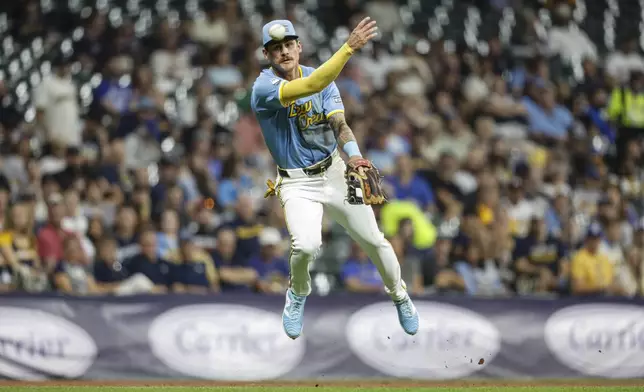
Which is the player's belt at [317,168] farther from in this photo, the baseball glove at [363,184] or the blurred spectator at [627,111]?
the blurred spectator at [627,111]

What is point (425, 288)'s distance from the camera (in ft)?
43.8

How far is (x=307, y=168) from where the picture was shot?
9.00 meters

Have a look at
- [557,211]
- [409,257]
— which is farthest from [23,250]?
[557,211]

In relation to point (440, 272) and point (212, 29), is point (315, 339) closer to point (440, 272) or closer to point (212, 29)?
point (440, 272)

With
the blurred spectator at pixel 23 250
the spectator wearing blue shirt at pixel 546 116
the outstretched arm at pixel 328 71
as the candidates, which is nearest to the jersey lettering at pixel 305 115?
the outstretched arm at pixel 328 71

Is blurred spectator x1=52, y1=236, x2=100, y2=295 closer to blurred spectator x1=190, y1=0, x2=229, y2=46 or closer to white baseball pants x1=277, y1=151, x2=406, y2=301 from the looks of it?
white baseball pants x1=277, y1=151, x2=406, y2=301

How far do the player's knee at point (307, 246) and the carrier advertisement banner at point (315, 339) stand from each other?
3685 millimetres

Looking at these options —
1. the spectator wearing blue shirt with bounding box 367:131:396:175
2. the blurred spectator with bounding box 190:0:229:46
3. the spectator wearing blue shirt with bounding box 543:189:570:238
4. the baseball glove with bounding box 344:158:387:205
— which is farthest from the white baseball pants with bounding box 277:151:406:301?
the blurred spectator with bounding box 190:0:229:46

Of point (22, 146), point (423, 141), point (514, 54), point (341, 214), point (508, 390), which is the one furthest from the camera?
point (514, 54)

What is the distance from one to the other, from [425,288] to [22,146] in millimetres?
5696

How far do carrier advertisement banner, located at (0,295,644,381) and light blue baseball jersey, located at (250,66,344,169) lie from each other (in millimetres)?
3595

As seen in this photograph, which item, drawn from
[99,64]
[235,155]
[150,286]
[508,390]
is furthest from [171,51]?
[508,390]

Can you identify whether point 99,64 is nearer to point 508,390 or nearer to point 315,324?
point 315,324

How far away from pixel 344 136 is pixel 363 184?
46 cm
